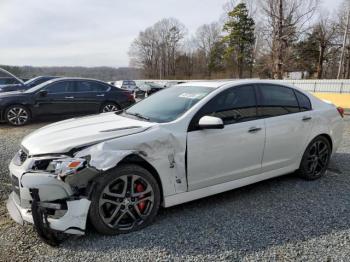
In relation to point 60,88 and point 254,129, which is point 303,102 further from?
point 60,88

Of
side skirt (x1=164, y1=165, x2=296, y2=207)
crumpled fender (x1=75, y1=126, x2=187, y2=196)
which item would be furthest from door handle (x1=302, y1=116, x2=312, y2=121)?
crumpled fender (x1=75, y1=126, x2=187, y2=196)

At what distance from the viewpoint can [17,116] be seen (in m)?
8.59

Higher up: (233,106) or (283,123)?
(233,106)

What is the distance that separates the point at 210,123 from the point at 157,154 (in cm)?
66

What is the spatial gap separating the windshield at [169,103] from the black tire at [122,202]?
73 centimetres

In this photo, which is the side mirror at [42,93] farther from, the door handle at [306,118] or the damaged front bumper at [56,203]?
the door handle at [306,118]

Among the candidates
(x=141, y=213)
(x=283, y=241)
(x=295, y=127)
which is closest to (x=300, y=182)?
(x=295, y=127)

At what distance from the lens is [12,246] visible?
8.89 feet

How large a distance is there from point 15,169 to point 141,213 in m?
1.33

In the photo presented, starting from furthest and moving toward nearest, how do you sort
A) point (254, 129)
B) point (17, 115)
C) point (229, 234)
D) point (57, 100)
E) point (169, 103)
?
point (57, 100)
point (17, 115)
point (169, 103)
point (254, 129)
point (229, 234)

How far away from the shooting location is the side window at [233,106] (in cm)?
343

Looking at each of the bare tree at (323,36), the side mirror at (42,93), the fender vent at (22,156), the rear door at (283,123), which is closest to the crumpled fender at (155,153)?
the fender vent at (22,156)

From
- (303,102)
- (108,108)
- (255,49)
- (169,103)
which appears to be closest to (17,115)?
(108,108)

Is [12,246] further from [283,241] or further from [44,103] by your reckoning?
[44,103]
